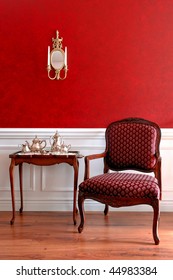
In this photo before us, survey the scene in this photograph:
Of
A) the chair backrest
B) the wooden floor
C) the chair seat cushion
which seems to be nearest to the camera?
the wooden floor

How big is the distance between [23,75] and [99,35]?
0.82m

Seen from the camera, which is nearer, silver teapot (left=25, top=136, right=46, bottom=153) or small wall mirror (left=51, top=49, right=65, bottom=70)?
silver teapot (left=25, top=136, right=46, bottom=153)

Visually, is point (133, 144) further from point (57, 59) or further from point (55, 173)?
point (57, 59)

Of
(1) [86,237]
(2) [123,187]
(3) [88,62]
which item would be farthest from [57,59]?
(1) [86,237]

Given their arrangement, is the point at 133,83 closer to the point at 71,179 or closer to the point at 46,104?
the point at 46,104

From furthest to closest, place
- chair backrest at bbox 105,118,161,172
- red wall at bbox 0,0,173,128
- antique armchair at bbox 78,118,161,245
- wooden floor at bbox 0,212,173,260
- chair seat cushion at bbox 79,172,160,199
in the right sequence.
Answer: red wall at bbox 0,0,173,128 → chair backrest at bbox 105,118,161,172 → antique armchair at bbox 78,118,161,245 → chair seat cushion at bbox 79,172,160,199 → wooden floor at bbox 0,212,173,260

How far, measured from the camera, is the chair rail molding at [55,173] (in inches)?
142

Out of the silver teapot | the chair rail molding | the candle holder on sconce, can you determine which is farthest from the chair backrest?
the candle holder on sconce

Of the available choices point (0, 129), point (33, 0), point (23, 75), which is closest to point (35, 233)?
point (0, 129)

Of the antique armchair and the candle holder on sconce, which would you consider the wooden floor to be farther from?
the candle holder on sconce

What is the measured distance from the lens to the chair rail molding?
11.8 feet

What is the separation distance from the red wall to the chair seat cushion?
91 cm

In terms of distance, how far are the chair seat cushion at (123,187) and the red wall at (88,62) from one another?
0.91 m

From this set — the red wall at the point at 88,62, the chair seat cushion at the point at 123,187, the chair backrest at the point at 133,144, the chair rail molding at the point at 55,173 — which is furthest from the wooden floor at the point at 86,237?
the red wall at the point at 88,62
